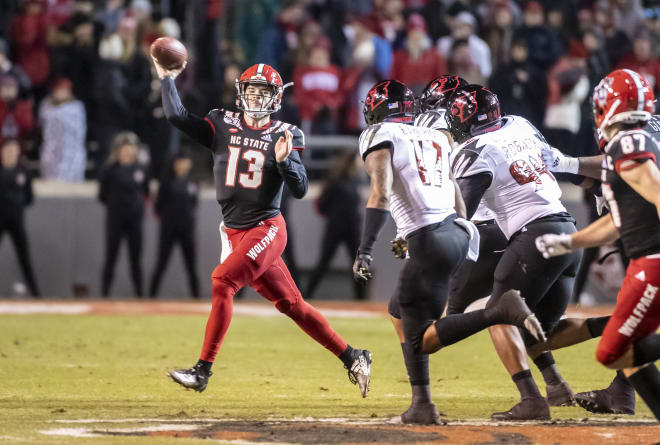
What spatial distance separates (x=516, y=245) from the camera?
631cm

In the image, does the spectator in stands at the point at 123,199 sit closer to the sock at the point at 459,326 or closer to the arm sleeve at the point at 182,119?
the arm sleeve at the point at 182,119

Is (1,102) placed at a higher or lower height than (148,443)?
higher

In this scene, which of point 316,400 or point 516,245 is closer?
point 516,245

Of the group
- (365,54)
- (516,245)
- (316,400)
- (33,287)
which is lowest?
(33,287)

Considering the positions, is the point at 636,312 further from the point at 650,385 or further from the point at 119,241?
the point at 119,241

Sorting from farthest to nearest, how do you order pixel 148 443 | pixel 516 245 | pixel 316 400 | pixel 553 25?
pixel 553 25 → pixel 316 400 → pixel 516 245 → pixel 148 443

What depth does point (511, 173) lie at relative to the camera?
6.33 metres

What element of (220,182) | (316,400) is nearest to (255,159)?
(220,182)

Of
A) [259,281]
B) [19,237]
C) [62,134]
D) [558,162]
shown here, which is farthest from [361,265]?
[62,134]

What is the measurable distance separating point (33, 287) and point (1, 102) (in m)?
2.47

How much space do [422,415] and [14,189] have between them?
9343mm

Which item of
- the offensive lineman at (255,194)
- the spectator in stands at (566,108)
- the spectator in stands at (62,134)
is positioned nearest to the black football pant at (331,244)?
the spectator in stands at (566,108)

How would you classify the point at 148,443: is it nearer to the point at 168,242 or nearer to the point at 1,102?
the point at 168,242

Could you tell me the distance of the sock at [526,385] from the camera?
20.2ft
